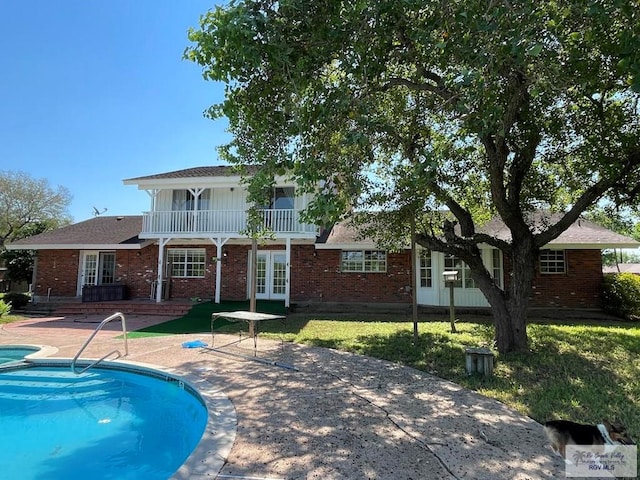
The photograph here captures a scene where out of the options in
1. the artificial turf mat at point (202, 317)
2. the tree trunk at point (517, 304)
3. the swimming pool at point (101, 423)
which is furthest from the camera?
the artificial turf mat at point (202, 317)

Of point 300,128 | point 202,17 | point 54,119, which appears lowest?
point 300,128

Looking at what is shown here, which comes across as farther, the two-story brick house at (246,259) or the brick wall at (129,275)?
the brick wall at (129,275)

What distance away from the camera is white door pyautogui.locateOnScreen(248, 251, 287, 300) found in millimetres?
17734

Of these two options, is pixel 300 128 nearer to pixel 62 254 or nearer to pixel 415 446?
pixel 415 446

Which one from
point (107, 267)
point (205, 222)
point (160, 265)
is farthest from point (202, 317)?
point (107, 267)

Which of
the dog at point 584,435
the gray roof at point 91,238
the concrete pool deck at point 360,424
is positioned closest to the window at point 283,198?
the gray roof at point 91,238

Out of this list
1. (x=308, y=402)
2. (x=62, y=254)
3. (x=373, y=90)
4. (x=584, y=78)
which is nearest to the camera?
(x=308, y=402)

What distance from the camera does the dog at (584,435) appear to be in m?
3.53

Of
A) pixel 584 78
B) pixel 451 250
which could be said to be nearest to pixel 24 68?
pixel 451 250

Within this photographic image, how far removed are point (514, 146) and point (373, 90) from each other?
398cm

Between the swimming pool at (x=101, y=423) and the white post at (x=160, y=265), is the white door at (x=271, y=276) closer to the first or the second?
the white post at (x=160, y=265)

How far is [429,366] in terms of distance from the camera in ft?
24.1

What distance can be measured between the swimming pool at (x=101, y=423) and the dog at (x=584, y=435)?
326 cm

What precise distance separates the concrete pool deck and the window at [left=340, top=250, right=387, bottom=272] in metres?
8.62
